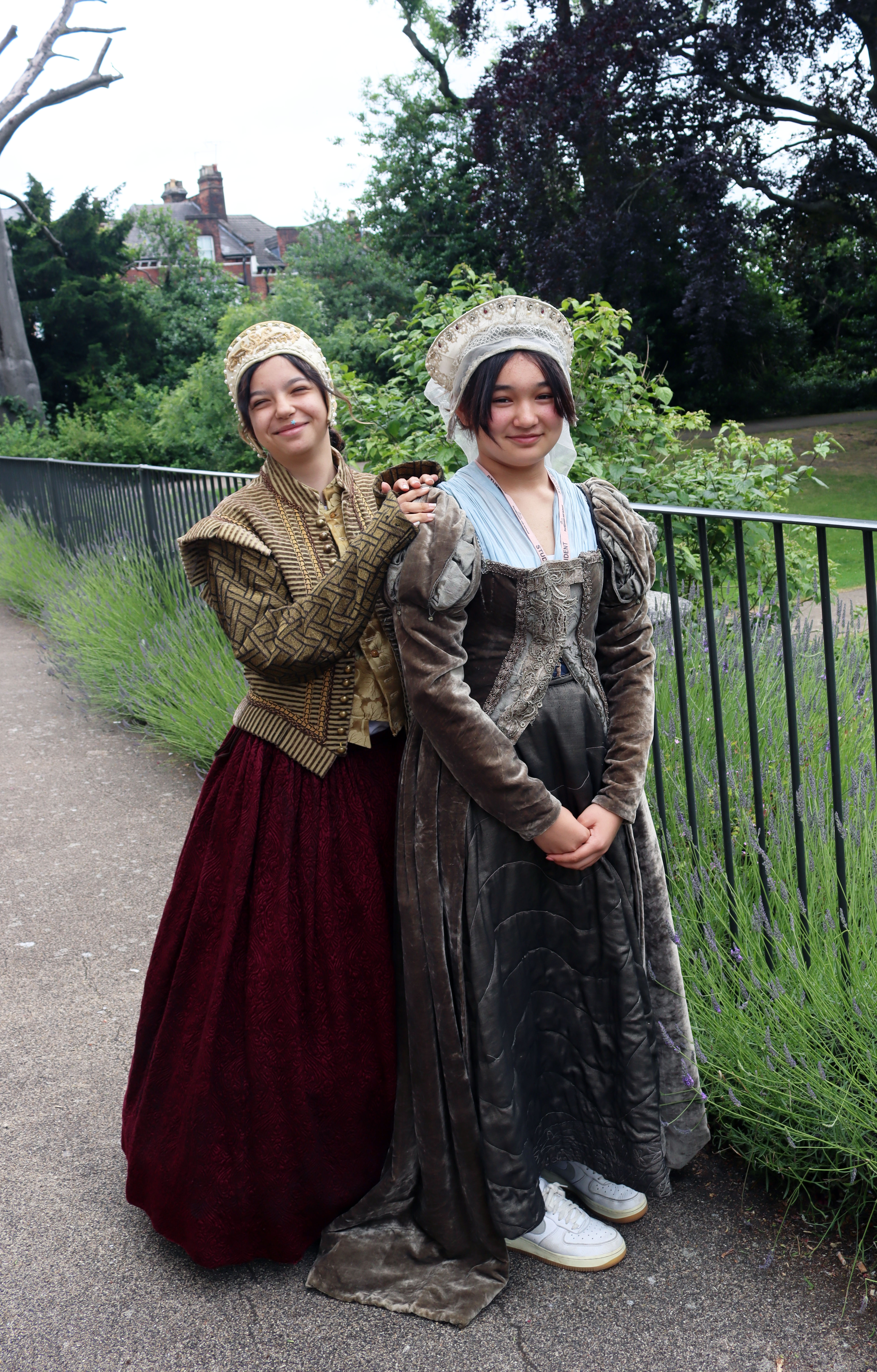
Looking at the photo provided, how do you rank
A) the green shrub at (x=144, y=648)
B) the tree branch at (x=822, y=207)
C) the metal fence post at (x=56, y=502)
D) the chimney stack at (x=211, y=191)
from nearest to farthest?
the green shrub at (x=144, y=648) < the metal fence post at (x=56, y=502) < the tree branch at (x=822, y=207) < the chimney stack at (x=211, y=191)

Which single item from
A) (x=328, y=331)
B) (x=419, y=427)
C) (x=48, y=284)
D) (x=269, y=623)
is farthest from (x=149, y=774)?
(x=48, y=284)

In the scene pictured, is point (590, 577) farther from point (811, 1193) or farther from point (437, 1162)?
point (811, 1193)

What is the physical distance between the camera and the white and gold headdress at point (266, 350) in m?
2.03

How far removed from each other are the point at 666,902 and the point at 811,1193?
2.25ft

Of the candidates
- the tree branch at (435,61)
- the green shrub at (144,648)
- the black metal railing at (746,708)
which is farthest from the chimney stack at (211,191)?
the black metal railing at (746,708)

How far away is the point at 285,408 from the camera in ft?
6.57

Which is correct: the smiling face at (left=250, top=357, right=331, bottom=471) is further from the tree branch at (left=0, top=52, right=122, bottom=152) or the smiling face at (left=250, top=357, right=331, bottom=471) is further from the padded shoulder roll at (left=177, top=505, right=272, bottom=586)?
the tree branch at (left=0, top=52, right=122, bottom=152)

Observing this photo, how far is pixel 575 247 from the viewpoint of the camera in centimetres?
1633

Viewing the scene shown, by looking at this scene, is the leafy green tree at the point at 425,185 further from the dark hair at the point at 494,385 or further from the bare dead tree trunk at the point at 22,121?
the dark hair at the point at 494,385

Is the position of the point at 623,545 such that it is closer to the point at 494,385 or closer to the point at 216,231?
the point at 494,385

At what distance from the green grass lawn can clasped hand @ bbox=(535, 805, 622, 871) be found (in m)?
7.58

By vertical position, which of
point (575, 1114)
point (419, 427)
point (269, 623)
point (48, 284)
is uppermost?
point (48, 284)

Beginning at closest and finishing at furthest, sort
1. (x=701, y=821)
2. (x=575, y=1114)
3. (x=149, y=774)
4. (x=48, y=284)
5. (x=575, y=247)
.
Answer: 1. (x=575, y=1114)
2. (x=701, y=821)
3. (x=149, y=774)
4. (x=575, y=247)
5. (x=48, y=284)

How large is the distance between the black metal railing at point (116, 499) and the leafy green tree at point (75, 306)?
13993 mm
